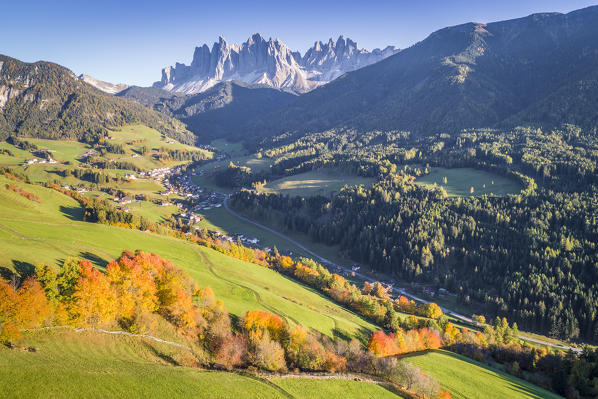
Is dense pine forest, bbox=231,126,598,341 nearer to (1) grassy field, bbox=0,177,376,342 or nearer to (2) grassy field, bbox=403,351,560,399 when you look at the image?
(2) grassy field, bbox=403,351,560,399

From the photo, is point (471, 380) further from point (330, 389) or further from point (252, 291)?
point (252, 291)

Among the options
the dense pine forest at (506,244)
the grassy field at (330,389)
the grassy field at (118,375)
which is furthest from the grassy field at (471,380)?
the dense pine forest at (506,244)

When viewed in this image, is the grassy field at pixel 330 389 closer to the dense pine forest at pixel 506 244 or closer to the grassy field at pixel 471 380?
the grassy field at pixel 471 380

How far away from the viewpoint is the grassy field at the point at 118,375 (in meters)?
25.5

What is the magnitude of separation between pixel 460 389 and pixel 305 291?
50776 mm

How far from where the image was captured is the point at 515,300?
11881 centimetres

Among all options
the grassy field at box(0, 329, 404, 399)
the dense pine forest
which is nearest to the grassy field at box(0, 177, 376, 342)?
the grassy field at box(0, 329, 404, 399)

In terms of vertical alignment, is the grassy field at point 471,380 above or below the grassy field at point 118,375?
below

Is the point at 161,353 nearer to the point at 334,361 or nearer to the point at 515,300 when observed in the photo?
the point at 334,361

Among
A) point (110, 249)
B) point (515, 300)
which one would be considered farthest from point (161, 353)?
point (515, 300)

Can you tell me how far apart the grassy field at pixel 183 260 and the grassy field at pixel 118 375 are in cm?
1649

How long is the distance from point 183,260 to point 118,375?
2024 inches

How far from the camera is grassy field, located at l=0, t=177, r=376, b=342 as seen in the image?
184 ft

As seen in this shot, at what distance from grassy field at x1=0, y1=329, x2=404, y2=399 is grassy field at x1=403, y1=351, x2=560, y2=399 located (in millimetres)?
16288
